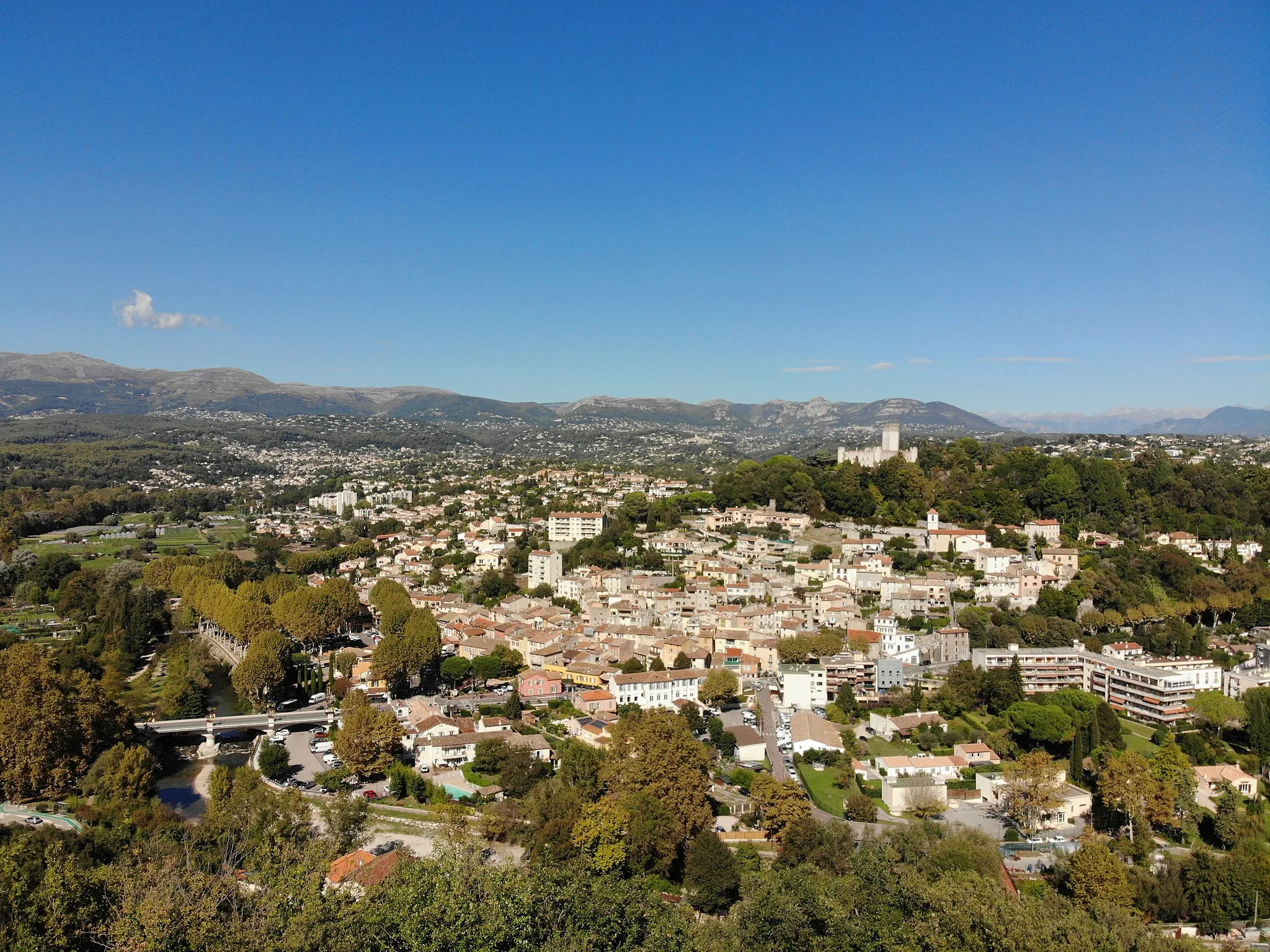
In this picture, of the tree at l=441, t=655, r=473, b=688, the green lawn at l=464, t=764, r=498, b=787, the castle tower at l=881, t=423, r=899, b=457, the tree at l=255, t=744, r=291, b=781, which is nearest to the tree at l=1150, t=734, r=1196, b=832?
the green lawn at l=464, t=764, r=498, b=787

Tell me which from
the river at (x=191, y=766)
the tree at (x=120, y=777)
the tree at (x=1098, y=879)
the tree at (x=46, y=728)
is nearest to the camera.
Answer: the tree at (x=1098, y=879)

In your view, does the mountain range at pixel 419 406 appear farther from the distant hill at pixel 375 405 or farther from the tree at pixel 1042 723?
the tree at pixel 1042 723

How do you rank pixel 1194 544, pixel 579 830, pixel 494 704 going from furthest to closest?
pixel 1194 544, pixel 494 704, pixel 579 830

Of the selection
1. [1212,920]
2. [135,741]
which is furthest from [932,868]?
[135,741]

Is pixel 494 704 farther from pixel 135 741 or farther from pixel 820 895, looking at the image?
pixel 820 895

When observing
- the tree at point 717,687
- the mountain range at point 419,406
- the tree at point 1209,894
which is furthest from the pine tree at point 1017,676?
the mountain range at point 419,406

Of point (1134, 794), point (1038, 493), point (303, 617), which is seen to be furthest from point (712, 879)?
point (1038, 493)
